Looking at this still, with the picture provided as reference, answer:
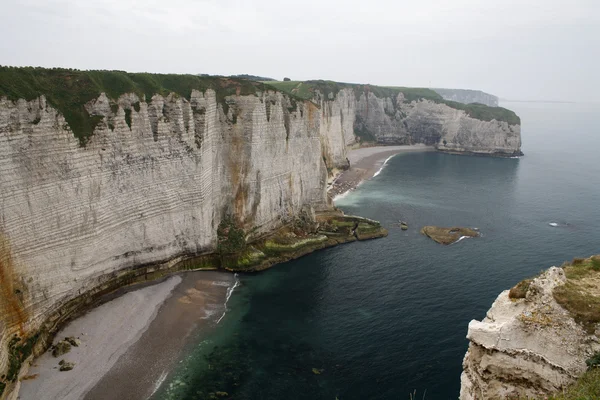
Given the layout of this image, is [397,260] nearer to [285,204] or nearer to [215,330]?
[285,204]

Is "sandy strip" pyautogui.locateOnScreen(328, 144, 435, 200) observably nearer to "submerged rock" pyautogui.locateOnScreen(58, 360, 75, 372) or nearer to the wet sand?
the wet sand

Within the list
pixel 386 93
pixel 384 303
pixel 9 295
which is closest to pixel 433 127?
pixel 386 93

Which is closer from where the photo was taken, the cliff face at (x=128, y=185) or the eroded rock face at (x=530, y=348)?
the eroded rock face at (x=530, y=348)

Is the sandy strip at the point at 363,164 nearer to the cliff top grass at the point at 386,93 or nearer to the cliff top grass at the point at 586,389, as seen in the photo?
the cliff top grass at the point at 386,93

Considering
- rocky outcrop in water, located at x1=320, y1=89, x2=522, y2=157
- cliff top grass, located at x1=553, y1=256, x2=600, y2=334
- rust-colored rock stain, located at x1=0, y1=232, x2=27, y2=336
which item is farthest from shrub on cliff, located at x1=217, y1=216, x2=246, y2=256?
rocky outcrop in water, located at x1=320, y1=89, x2=522, y2=157

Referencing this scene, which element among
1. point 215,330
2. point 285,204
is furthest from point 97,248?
point 285,204

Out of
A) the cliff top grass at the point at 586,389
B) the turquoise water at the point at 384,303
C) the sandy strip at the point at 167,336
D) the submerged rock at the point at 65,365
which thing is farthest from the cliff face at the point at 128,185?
the cliff top grass at the point at 586,389

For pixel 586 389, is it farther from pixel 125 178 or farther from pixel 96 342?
pixel 125 178
